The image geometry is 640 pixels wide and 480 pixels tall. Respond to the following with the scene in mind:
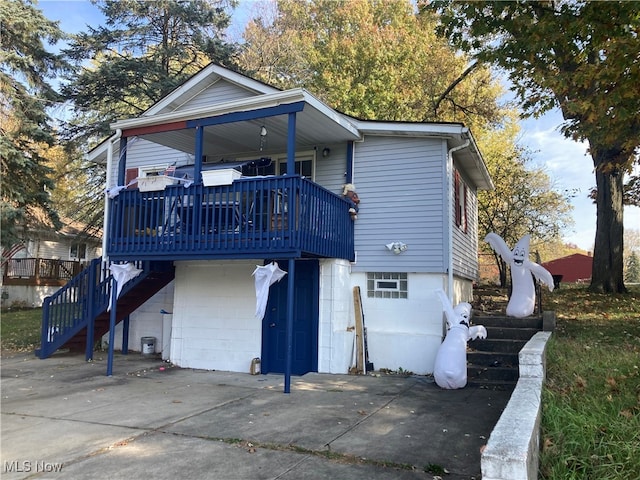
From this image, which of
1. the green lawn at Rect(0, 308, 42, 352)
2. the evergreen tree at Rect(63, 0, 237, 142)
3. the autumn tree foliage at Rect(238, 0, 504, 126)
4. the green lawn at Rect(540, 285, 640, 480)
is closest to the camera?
the green lawn at Rect(540, 285, 640, 480)

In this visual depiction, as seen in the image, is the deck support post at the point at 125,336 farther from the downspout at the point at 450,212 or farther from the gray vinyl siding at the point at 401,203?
the downspout at the point at 450,212

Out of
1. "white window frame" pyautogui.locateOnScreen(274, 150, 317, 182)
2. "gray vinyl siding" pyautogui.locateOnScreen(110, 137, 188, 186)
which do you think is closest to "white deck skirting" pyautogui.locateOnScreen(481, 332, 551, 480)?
"white window frame" pyautogui.locateOnScreen(274, 150, 317, 182)

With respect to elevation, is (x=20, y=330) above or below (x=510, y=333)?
below

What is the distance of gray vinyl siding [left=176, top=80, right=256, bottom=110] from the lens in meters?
11.0

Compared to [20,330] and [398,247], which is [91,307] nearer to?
[398,247]

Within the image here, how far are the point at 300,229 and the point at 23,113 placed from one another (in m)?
13.3

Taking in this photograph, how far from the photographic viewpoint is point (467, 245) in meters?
12.4

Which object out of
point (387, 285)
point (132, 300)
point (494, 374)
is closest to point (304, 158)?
point (387, 285)

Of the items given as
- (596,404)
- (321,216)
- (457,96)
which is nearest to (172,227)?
(321,216)

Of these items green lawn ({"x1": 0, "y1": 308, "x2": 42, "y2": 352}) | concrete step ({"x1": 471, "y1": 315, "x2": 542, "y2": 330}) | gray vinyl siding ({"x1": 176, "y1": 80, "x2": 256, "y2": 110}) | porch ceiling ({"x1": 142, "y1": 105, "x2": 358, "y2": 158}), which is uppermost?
gray vinyl siding ({"x1": 176, "y1": 80, "x2": 256, "y2": 110})

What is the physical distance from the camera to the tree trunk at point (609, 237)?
13656 mm

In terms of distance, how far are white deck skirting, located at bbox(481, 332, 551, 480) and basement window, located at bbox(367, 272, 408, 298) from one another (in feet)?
14.6

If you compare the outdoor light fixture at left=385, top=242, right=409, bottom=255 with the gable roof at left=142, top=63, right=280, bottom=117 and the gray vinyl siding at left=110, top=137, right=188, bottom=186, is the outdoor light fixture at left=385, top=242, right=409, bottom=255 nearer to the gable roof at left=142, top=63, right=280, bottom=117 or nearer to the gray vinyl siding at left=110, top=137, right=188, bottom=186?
the gable roof at left=142, top=63, right=280, bottom=117

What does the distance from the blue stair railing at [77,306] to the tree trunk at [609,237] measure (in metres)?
12.6
